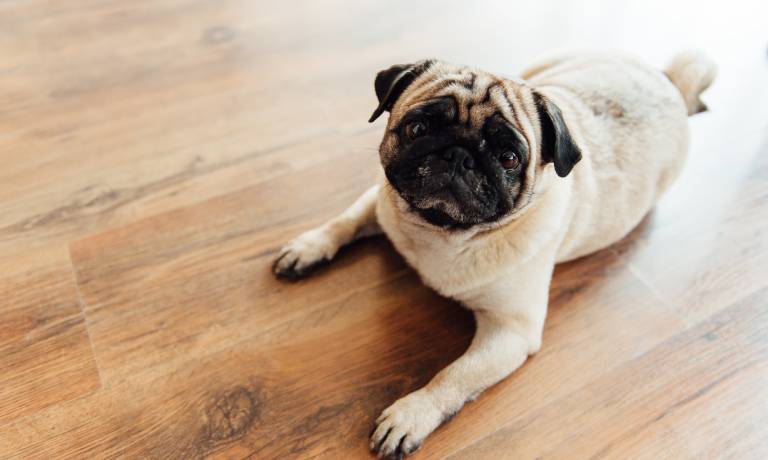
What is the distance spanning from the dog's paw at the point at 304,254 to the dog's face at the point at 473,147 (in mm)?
465

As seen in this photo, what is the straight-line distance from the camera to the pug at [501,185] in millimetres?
1400

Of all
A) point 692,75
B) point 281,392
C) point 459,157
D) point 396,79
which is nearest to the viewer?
point 459,157

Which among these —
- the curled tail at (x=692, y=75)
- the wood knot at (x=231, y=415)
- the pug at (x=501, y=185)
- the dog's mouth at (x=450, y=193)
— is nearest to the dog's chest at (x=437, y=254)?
the pug at (x=501, y=185)

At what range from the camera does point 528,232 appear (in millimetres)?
1587

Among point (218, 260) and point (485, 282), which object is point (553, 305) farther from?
point (218, 260)

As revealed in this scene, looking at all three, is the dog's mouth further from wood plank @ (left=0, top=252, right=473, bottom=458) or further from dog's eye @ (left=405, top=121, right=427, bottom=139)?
wood plank @ (left=0, top=252, right=473, bottom=458)

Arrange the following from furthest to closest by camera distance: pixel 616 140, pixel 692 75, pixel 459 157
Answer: pixel 692 75, pixel 616 140, pixel 459 157

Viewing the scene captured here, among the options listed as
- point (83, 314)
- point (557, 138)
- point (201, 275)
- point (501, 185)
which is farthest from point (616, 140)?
point (83, 314)

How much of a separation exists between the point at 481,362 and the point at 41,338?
1.21 m

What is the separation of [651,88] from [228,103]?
1.54 meters

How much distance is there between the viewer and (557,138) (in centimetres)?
139

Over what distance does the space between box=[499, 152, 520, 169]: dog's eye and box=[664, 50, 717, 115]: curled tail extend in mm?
996

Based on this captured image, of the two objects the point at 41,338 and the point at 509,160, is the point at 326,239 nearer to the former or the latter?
the point at 509,160

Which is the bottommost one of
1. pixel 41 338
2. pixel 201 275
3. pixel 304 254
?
→ pixel 41 338
